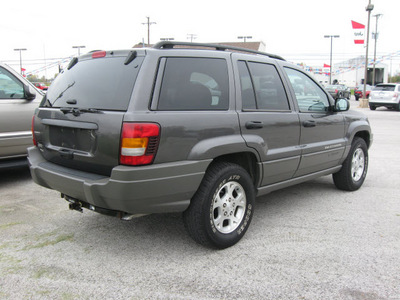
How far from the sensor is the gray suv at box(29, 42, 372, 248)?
112 inches

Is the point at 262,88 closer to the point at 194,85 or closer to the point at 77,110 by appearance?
the point at 194,85

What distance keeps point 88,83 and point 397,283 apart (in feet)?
9.79

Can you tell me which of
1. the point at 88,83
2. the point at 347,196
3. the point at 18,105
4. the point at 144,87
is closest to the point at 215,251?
the point at 144,87

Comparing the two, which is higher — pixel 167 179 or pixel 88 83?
pixel 88 83

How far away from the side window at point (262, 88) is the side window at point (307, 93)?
0.28 metres

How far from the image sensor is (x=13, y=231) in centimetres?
380

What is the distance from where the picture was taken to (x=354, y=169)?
210 inches

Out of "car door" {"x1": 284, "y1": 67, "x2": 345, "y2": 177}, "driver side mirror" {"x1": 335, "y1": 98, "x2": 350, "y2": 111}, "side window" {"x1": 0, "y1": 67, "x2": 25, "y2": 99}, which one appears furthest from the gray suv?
"side window" {"x1": 0, "y1": 67, "x2": 25, "y2": 99}

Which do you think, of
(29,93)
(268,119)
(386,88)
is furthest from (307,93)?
(386,88)

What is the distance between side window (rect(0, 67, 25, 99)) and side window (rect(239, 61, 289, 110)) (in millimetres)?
3697

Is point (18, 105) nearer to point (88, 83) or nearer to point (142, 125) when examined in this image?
point (88, 83)

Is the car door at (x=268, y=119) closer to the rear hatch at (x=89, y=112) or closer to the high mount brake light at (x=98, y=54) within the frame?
the rear hatch at (x=89, y=112)

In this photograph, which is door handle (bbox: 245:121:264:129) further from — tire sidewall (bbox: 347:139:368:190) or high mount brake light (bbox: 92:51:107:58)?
tire sidewall (bbox: 347:139:368:190)

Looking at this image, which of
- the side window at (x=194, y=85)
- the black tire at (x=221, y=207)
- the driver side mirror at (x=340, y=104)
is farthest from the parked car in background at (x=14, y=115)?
the driver side mirror at (x=340, y=104)
